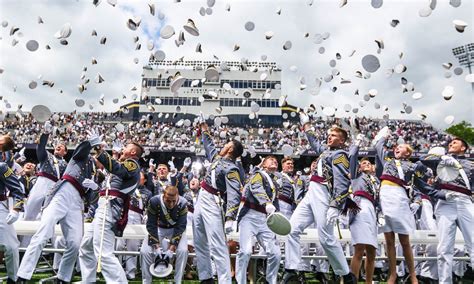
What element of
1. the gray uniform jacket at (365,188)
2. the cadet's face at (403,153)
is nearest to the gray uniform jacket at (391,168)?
the cadet's face at (403,153)

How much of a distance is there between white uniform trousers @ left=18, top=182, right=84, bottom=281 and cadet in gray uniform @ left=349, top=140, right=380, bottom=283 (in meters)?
3.96

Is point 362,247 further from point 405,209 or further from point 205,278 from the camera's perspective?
point 205,278

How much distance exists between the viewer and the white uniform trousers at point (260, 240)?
5.62m

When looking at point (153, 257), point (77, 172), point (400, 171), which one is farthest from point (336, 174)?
point (77, 172)

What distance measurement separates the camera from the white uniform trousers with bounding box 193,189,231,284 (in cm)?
542

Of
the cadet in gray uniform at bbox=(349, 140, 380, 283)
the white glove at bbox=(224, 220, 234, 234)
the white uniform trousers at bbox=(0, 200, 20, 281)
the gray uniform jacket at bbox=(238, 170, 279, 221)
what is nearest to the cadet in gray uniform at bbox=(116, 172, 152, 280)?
the white uniform trousers at bbox=(0, 200, 20, 281)

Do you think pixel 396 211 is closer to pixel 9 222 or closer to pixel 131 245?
pixel 131 245

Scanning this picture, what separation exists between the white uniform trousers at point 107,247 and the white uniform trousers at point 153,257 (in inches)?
43.9

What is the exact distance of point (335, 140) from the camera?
6.01 m

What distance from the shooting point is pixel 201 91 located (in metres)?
58.0

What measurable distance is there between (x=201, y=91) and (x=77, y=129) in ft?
84.9

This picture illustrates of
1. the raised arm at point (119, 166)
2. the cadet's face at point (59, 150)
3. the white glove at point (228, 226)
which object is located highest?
the cadet's face at point (59, 150)

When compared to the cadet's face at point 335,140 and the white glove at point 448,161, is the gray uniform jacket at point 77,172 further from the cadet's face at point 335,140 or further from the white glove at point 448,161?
the white glove at point 448,161

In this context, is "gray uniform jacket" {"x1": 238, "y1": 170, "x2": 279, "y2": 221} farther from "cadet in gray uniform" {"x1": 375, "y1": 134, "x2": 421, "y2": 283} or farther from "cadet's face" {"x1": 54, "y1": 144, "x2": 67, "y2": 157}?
"cadet's face" {"x1": 54, "y1": 144, "x2": 67, "y2": 157}
